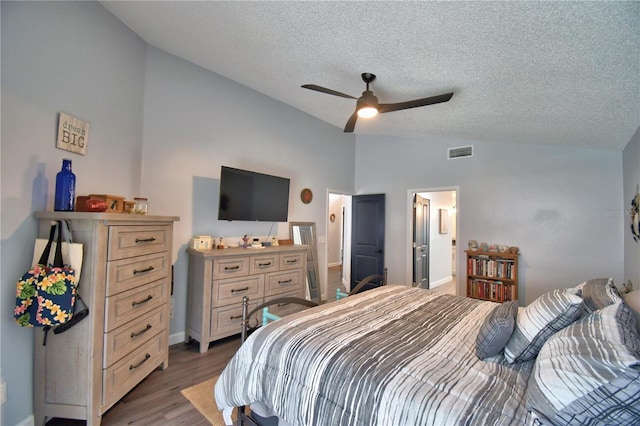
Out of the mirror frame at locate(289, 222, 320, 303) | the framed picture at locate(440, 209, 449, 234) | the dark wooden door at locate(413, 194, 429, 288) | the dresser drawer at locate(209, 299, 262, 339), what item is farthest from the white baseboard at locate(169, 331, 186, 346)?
the framed picture at locate(440, 209, 449, 234)

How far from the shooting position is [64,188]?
1836 millimetres

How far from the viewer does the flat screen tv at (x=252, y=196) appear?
10.8 feet

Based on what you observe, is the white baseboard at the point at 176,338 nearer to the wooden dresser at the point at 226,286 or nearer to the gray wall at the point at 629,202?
the wooden dresser at the point at 226,286

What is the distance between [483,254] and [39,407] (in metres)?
5.00

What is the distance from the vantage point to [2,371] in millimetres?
1617

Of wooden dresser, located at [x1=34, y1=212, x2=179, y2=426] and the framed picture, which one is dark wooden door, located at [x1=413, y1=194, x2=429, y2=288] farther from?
wooden dresser, located at [x1=34, y1=212, x2=179, y2=426]

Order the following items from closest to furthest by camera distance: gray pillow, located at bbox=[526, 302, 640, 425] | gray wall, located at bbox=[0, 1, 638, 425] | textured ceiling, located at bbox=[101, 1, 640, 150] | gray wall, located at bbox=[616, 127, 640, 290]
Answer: gray pillow, located at bbox=[526, 302, 640, 425], textured ceiling, located at bbox=[101, 1, 640, 150], gray wall, located at bbox=[0, 1, 638, 425], gray wall, located at bbox=[616, 127, 640, 290]

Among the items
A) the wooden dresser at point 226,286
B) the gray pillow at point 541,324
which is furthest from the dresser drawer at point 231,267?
the gray pillow at point 541,324

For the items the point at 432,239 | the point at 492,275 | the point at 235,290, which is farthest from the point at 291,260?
the point at 432,239

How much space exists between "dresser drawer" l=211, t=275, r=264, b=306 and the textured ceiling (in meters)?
2.36

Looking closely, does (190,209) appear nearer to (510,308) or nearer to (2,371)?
(2,371)

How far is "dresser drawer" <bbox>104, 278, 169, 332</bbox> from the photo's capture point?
184 centimetres

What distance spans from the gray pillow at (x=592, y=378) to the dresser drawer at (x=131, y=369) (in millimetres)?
2353

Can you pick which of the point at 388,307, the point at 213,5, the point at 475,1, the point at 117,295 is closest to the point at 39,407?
the point at 117,295
